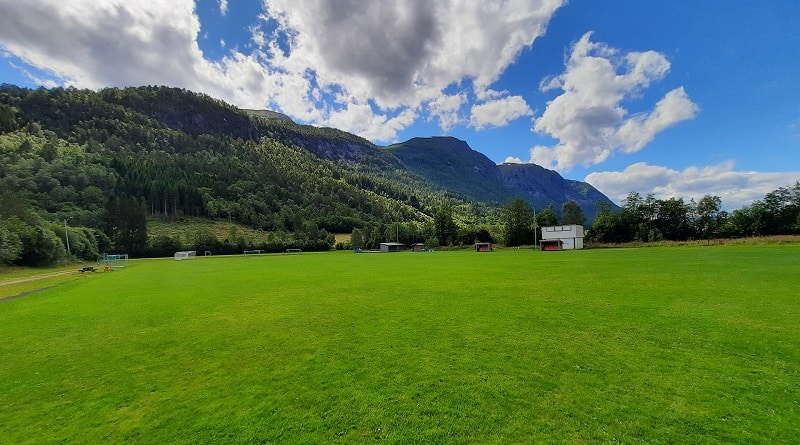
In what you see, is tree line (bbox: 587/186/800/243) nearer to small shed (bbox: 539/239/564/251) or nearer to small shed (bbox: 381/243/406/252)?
small shed (bbox: 539/239/564/251)

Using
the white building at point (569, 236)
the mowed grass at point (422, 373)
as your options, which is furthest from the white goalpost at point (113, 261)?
the white building at point (569, 236)

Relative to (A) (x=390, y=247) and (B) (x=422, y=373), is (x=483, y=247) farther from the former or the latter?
(B) (x=422, y=373)

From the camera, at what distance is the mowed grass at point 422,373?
6.04m

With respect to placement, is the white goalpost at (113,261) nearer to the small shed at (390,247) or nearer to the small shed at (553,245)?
the small shed at (390,247)

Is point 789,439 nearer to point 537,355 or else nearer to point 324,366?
point 537,355

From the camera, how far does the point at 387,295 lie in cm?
2019

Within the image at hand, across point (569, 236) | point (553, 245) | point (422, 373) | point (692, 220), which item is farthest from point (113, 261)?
point (692, 220)

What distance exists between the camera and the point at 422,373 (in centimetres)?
828

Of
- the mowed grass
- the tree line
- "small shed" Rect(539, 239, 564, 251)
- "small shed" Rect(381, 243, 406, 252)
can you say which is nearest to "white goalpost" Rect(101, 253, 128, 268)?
the mowed grass

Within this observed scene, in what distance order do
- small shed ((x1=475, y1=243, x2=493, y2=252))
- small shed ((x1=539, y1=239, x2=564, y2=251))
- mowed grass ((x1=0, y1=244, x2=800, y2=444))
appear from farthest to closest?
small shed ((x1=475, y1=243, x2=493, y2=252)) < small shed ((x1=539, y1=239, x2=564, y2=251)) < mowed grass ((x1=0, y1=244, x2=800, y2=444))

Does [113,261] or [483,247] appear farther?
[483,247]

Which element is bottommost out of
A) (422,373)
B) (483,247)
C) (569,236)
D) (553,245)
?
(422,373)

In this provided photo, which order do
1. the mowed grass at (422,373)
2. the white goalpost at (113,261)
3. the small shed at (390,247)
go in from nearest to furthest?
1. the mowed grass at (422,373)
2. the white goalpost at (113,261)
3. the small shed at (390,247)

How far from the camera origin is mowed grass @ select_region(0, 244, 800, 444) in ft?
19.8
